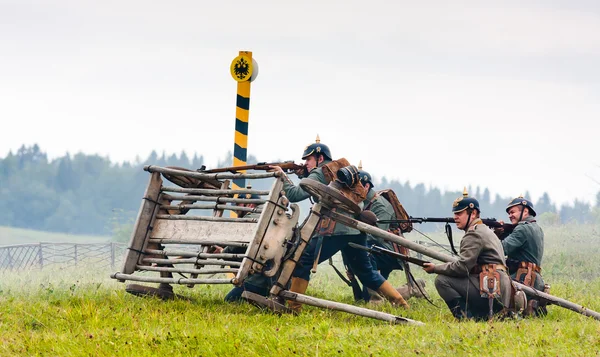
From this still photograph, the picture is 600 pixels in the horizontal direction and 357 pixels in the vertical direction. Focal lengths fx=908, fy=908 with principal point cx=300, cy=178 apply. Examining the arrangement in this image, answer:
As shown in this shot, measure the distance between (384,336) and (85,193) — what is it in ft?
265

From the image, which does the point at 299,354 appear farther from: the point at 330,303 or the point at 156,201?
the point at 156,201

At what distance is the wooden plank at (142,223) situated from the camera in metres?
12.2

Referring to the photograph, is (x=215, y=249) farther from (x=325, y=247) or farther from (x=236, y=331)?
(x=236, y=331)

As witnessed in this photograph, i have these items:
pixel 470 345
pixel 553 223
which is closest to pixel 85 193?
pixel 553 223

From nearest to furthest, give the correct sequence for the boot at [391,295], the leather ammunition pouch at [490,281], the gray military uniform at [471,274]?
the leather ammunition pouch at [490,281] < the gray military uniform at [471,274] < the boot at [391,295]

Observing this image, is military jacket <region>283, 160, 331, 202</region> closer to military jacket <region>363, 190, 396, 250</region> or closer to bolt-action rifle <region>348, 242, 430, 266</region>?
bolt-action rifle <region>348, 242, 430, 266</region>

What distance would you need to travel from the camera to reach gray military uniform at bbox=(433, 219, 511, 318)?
11281 millimetres

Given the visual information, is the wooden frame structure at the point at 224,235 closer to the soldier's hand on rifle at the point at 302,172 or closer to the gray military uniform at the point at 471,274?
the gray military uniform at the point at 471,274

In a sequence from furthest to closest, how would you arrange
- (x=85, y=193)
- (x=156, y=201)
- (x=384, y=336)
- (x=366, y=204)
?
(x=85, y=193) < (x=366, y=204) < (x=156, y=201) < (x=384, y=336)

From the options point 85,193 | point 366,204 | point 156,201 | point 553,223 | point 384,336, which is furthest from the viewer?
point 85,193

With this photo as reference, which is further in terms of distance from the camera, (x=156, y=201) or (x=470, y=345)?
(x=156, y=201)

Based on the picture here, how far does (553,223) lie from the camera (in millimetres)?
47281

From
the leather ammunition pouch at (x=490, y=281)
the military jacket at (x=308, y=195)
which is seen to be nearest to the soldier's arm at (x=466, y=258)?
the leather ammunition pouch at (x=490, y=281)

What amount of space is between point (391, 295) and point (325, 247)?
1221 millimetres
